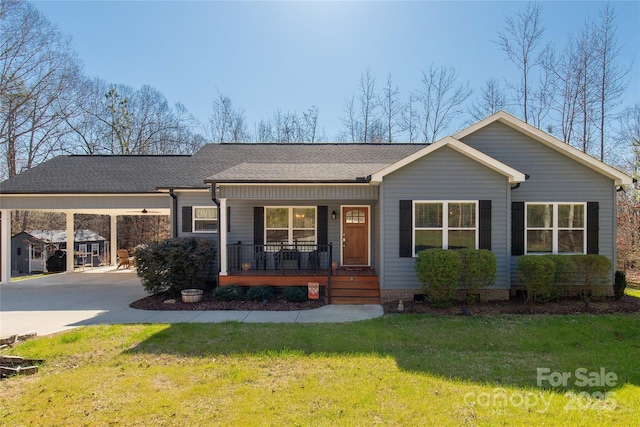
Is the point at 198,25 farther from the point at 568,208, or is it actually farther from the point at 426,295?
the point at 568,208

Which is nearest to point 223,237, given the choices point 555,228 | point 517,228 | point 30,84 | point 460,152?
point 460,152

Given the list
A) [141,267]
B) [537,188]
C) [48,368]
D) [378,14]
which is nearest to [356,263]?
[537,188]

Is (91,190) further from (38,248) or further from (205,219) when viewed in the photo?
(38,248)

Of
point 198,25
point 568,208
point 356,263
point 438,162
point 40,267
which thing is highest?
point 198,25

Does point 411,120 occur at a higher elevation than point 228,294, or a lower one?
higher

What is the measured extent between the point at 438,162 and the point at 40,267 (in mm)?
21615

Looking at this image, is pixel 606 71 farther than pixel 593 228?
Yes

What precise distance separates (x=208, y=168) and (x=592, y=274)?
38.5ft

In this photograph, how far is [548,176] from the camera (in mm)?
9195

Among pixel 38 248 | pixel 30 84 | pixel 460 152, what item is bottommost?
pixel 38 248

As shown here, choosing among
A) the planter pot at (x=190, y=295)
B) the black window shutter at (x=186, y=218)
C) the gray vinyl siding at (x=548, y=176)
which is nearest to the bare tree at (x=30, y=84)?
the black window shutter at (x=186, y=218)

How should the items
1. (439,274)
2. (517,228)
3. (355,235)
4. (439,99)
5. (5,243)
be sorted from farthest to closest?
(439,99) → (5,243) → (355,235) → (517,228) → (439,274)

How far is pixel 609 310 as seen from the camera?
777cm

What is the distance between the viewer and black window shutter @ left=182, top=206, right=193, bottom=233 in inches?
427
